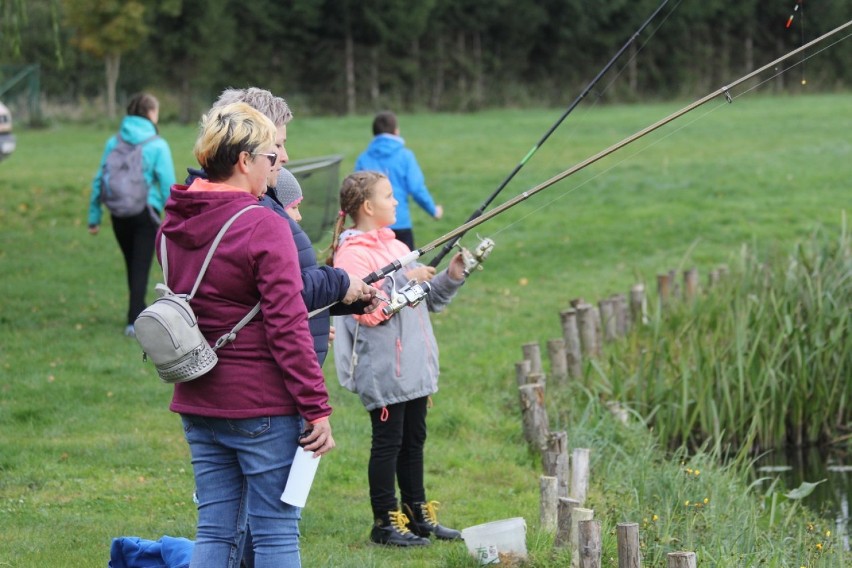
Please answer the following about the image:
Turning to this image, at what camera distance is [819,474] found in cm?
745

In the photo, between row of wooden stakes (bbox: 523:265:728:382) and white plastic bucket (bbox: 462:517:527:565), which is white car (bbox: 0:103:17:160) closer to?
row of wooden stakes (bbox: 523:265:728:382)

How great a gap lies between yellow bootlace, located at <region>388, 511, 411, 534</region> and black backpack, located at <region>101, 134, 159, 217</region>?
437cm

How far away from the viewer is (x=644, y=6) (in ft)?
140

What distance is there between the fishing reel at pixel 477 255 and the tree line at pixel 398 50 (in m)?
23.4

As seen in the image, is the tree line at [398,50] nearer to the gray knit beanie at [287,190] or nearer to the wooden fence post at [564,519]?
the wooden fence post at [564,519]

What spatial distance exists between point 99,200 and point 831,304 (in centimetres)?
509

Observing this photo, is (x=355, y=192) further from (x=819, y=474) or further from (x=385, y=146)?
(x=385, y=146)

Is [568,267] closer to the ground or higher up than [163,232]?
closer to the ground

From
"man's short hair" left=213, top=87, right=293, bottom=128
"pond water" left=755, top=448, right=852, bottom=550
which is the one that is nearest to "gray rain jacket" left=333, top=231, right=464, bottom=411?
"man's short hair" left=213, top=87, right=293, bottom=128

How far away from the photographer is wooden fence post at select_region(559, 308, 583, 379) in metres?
7.87

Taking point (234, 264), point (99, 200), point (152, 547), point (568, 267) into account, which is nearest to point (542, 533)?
point (152, 547)

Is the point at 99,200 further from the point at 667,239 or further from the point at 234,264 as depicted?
the point at 667,239

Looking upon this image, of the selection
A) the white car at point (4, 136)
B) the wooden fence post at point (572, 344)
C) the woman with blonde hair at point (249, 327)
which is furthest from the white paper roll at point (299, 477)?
the white car at point (4, 136)

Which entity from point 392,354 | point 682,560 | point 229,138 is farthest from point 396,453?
point 229,138
